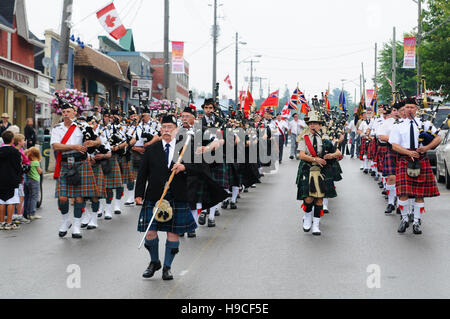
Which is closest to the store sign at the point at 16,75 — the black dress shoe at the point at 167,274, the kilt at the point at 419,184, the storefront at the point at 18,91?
the storefront at the point at 18,91

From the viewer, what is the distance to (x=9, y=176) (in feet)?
33.9

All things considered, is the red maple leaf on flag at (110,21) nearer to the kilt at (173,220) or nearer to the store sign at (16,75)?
the store sign at (16,75)

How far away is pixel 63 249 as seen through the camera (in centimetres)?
873

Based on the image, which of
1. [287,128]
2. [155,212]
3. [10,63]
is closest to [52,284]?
[155,212]

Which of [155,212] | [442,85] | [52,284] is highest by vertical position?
[442,85]

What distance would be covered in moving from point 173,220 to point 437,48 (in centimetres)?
3013

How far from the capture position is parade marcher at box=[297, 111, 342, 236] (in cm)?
984

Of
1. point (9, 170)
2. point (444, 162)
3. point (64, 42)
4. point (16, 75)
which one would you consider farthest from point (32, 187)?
point (16, 75)

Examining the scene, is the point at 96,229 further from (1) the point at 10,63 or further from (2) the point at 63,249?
(1) the point at 10,63

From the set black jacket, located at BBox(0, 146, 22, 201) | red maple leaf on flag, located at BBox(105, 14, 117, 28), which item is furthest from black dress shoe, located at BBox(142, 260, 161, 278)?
red maple leaf on flag, located at BBox(105, 14, 117, 28)

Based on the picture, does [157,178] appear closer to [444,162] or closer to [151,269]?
[151,269]

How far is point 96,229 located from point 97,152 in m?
1.19
